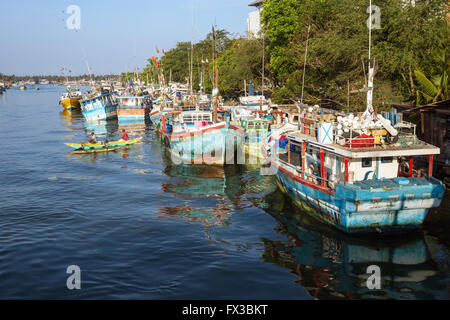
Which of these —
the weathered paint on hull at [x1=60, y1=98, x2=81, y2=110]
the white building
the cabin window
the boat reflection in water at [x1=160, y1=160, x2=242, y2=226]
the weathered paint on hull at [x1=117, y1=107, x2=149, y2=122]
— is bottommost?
the boat reflection in water at [x1=160, y1=160, x2=242, y2=226]

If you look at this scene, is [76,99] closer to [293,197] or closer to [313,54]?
[313,54]

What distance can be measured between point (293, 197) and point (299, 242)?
179 inches

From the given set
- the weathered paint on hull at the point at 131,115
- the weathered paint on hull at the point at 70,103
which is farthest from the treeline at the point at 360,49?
the weathered paint on hull at the point at 70,103

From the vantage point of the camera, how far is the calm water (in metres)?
14.3

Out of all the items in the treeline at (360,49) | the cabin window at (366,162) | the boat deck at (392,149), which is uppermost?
the treeline at (360,49)

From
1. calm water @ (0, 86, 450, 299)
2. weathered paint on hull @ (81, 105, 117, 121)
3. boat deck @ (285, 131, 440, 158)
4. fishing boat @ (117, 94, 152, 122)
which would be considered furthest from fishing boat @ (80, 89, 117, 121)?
boat deck @ (285, 131, 440, 158)

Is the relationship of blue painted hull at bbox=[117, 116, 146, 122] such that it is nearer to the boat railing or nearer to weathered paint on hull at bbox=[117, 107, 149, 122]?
weathered paint on hull at bbox=[117, 107, 149, 122]

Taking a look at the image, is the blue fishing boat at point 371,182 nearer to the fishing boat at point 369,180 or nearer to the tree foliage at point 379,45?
the fishing boat at point 369,180

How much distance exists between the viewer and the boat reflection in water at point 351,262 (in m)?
14.0

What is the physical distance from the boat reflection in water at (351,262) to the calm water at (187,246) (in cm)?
4

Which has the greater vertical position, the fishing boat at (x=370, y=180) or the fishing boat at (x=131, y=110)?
the fishing boat at (x=131, y=110)

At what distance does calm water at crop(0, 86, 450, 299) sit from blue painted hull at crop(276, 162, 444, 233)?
2.95ft

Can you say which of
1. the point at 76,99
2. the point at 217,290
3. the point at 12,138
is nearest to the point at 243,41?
the point at 12,138

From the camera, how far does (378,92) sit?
3334 cm
